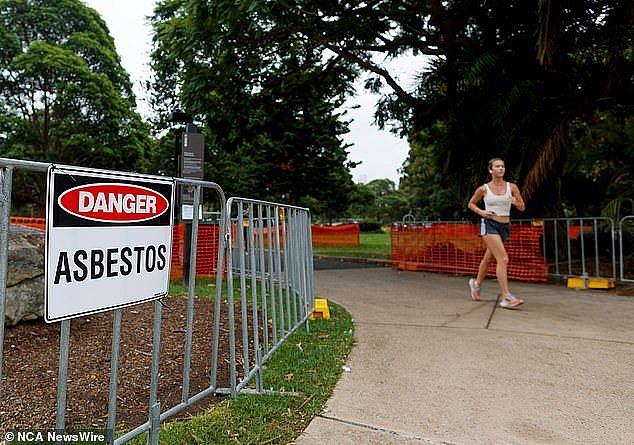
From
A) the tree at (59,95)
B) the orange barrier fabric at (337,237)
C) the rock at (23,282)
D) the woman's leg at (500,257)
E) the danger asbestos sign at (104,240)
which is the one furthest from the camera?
the orange barrier fabric at (337,237)

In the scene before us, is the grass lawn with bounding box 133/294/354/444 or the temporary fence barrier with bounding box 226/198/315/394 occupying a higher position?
the temporary fence barrier with bounding box 226/198/315/394

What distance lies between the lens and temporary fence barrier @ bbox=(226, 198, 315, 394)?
10.9ft

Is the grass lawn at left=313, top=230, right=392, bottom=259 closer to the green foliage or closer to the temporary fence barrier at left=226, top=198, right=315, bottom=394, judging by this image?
the temporary fence barrier at left=226, top=198, right=315, bottom=394

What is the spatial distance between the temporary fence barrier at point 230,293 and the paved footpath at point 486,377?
2.32ft

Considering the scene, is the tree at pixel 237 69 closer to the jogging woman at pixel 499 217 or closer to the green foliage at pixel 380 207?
the jogging woman at pixel 499 217

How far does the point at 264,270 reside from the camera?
12.0 ft

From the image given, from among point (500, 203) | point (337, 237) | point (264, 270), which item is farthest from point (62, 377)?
point (337, 237)

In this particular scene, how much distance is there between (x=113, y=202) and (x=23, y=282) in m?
3.05

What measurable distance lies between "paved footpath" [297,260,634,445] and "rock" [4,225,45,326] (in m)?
2.94

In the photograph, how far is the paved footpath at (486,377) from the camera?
8.95 ft

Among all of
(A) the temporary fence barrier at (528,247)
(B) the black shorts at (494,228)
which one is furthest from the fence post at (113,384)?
(A) the temporary fence barrier at (528,247)

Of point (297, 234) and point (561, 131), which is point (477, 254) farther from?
point (297, 234)

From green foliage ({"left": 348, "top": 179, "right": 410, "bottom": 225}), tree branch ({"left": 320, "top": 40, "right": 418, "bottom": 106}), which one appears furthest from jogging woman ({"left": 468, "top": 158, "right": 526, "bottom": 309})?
green foliage ({"left": 348, "top": 179, "right": 410, "bottom": 225})

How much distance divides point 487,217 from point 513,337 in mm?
2162
